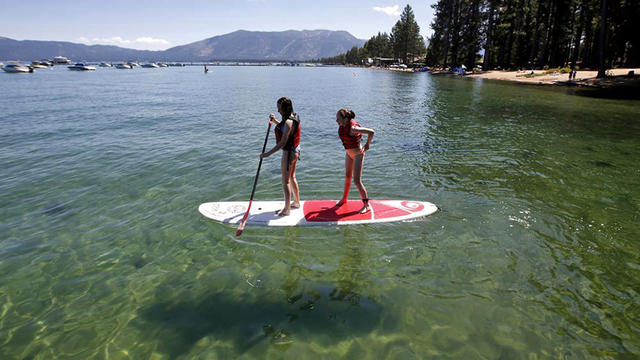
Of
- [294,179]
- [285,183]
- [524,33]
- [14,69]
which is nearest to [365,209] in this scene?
[294,179]

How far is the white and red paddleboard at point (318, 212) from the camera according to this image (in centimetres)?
910

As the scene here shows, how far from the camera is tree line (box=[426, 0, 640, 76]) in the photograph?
6818 centimetres

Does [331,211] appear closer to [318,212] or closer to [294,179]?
[318,212]

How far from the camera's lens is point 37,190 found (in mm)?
11797

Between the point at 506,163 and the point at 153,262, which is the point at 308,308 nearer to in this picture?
the point at 153,262

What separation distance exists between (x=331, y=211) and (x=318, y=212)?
384 mm

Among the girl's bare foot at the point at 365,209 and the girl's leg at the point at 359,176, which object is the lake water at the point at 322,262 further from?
the girl's leg at the point at 359,176

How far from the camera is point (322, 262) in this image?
7.47m

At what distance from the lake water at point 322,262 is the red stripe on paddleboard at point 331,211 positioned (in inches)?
15.6

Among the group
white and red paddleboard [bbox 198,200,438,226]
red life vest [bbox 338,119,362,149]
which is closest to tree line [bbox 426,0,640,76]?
white and red paddleboard [bbox 198,200,438,226]

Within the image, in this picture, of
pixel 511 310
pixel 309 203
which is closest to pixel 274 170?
pixel 309 203

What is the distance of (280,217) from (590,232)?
8.18 m

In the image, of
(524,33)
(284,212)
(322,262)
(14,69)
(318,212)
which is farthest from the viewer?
(14,69)

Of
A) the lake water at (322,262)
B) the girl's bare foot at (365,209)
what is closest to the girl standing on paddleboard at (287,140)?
the lake water at (322,262)
